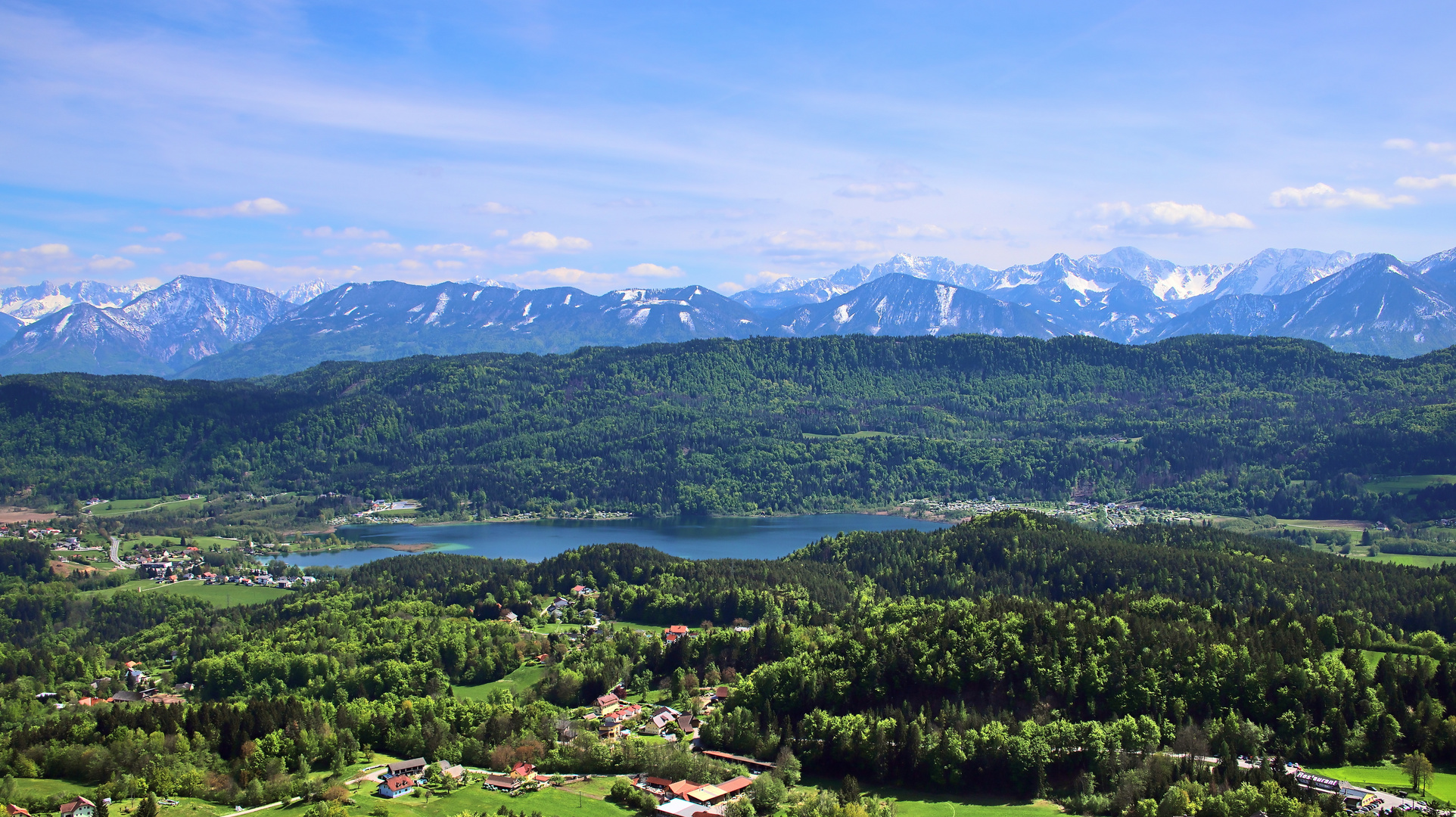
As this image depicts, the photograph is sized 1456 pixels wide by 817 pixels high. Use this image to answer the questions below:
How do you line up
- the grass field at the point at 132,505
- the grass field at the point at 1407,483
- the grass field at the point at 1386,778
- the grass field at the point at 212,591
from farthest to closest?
the grass field at the point at 132,505
the grass field at the point at 1407,483
the grass field at the point at 212,591
the grass field at the point at 1386,778

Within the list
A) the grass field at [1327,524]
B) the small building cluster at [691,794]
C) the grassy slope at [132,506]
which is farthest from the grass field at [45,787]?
the grass field at [1327,524]

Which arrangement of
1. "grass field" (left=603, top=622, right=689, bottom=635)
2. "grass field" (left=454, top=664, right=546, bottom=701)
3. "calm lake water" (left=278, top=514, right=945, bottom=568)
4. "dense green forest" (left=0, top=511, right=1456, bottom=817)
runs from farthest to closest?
1. "calm lake water" (left=278, top=514, right=945, bottom=568)
2. "grass field" (left=603, top=622, right=689, bottom=635)
3. "grass field" (left=454, top=664, right=546, bottom=701)
4. "dense green forest" (left=0, top=511, right=1456, bottom=817)

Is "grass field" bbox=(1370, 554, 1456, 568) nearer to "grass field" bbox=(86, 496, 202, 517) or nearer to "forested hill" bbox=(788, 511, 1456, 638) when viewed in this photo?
"forested hill" bbox=(788, 511, 1456, 638)

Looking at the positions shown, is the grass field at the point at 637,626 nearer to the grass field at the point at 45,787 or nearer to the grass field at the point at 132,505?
the grass field at the point at 45,787

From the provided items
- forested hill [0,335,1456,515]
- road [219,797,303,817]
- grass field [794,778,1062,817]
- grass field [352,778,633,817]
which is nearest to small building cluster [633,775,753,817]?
grass field [352,778,633,817]

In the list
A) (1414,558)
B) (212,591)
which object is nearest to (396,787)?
(212,591)

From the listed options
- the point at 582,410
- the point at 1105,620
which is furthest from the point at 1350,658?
the point at 582,410

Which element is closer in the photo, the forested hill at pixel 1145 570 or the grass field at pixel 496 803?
the grass field at pixel 496 803
